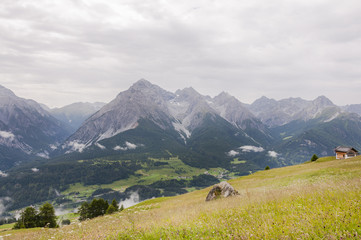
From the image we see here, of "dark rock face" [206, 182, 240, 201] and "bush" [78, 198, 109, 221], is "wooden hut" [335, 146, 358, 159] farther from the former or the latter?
"bush" [78, 198, 109, 221]

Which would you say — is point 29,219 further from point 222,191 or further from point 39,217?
point 222,191

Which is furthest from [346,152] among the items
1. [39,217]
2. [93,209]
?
[39,217]

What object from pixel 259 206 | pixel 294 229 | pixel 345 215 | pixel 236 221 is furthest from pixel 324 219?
pixel 259 206

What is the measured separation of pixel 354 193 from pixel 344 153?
82588mm

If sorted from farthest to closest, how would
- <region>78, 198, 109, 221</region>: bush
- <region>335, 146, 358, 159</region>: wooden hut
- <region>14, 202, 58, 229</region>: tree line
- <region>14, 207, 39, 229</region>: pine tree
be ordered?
1. <region>78, 198, 109, 221</region>: bush
2. <region>335, 146, 358, 159</region>: wooden hut
3. <region>14, 202, 58, 229</region>: tree line
4. <region>14, 207, 39, 229</region>: pine tree

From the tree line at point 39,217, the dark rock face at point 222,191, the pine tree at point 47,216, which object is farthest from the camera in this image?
the pine tree at point 47,216

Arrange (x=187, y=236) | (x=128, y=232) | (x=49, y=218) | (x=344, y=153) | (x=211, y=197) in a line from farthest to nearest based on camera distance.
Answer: (x=344, y=153)
(x=49, y=218)
(x=211, y=197)
(x=128, y=232)
(x=187, y=236)

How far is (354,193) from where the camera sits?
9727mm

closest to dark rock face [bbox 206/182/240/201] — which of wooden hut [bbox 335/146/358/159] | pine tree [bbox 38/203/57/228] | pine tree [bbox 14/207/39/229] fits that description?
pine tree [bbox 38/203/57/228]

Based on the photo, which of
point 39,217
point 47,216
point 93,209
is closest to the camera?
point 47,216

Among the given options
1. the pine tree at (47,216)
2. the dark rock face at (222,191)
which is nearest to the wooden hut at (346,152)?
the dark rock face at (222,191)

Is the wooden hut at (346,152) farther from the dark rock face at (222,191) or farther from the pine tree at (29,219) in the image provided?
the pine tree at (29,219)

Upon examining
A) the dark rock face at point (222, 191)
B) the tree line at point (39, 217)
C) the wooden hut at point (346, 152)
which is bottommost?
the tree line at point (39, 217)

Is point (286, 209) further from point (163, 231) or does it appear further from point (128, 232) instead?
point (128, 232)
